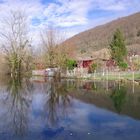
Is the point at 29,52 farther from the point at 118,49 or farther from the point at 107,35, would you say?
the point at 107,35

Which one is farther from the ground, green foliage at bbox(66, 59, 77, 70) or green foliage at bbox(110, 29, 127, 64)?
green foliage at bbox(110, 29, 127, 64)

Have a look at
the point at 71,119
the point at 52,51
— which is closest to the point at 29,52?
the point at 52,51

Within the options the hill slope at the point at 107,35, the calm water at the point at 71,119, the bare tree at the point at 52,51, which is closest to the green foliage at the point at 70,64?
the bare tree at the point at 52,51

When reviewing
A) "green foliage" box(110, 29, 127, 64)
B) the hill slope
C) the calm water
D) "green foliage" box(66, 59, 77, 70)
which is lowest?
the calm water

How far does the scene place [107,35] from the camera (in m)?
108

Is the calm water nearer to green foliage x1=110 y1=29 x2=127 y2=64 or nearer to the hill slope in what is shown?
green foliage x1=110 y1=29 x2=127 y2=64

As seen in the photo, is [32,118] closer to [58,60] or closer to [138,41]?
[58,60]

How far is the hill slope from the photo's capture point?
9837cm

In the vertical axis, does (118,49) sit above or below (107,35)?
below

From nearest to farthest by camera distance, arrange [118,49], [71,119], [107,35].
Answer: [71,119], [118,49], [107,35]

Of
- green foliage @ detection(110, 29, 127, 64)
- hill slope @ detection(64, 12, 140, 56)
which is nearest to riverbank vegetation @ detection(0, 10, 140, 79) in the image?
green foliage @ detection(110, 29, 127, 64)

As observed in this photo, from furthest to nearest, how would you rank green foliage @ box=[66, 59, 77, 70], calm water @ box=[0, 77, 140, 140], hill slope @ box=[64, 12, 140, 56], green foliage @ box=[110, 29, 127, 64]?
hill slope @ box=[64, 12, 140, 56]
green foliage @ box=[110, 29, 127, 64]
green foliage @ box=[66, 59, 77, 70]
calm water @ box=[0, 77, 140, 140]

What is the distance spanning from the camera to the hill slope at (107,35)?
98.4 meters

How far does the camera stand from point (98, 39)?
108 meters
